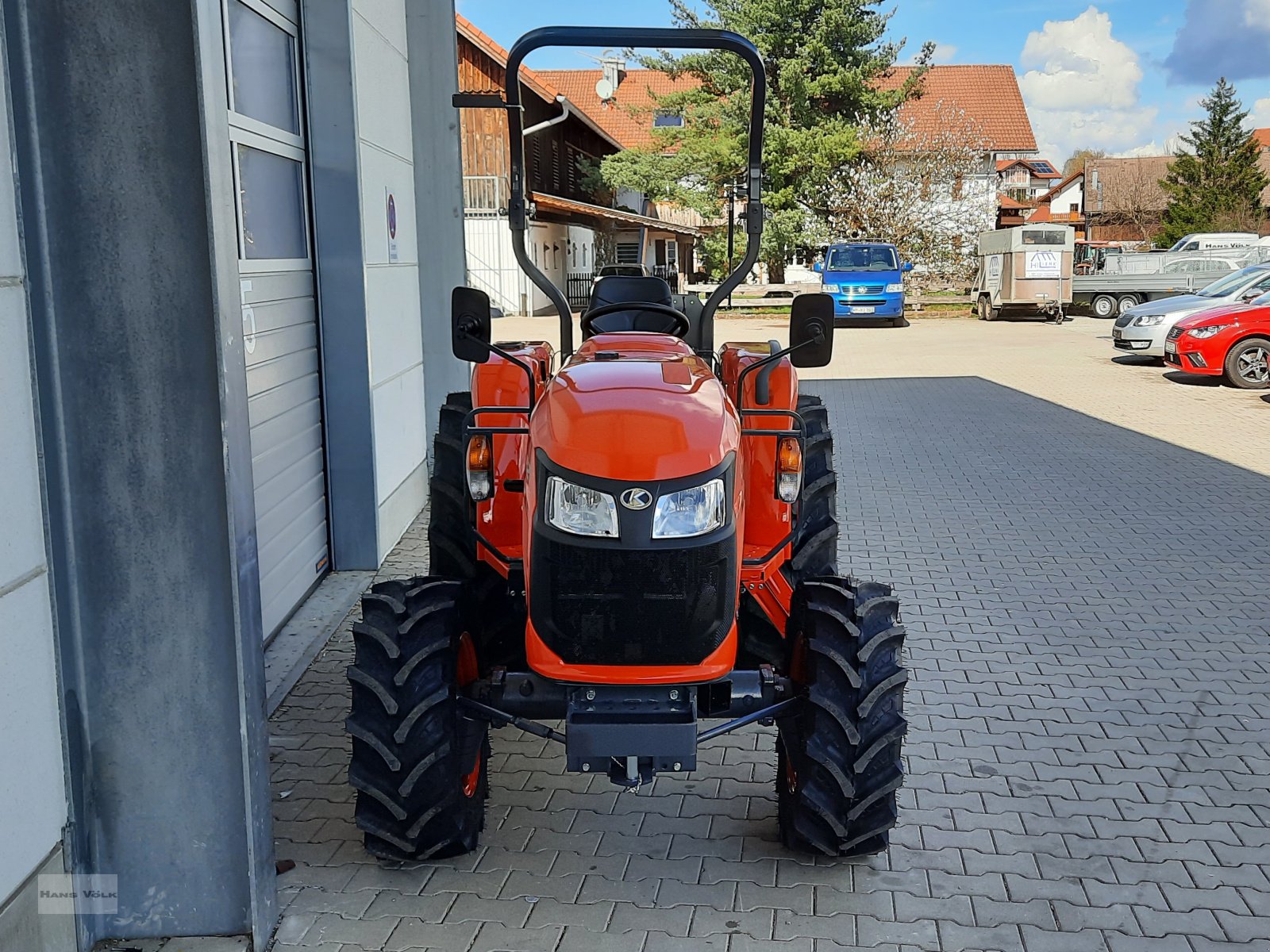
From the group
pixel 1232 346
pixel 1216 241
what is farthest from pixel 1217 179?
pixel 1232 346

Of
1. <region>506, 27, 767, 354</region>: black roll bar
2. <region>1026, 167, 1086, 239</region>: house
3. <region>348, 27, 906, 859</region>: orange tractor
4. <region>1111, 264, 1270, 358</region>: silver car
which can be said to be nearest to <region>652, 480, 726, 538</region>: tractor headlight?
<region>348, 27, 906, 859</region>: orange tractor

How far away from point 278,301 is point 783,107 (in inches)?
1326

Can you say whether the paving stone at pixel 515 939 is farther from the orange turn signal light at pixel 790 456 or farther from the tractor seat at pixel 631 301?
the tractor seat at pixel 631 301

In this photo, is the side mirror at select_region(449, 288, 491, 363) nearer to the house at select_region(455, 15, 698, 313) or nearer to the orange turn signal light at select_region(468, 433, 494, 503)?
the orange turn signal light at select_region(468, 433, 494, 503)

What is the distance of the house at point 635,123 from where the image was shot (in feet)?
138

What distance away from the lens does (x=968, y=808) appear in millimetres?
4383

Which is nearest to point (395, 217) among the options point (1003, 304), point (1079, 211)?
point (1003, 304)

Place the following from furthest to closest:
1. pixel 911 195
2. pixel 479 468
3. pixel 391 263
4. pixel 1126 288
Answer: pixel 911 195, pixel 1126 288, pixel 391 263, pixel 479 468

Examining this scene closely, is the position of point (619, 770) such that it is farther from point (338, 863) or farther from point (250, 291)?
point (250, 291)

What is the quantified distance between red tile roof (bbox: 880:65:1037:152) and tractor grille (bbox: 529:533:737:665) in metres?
64.9

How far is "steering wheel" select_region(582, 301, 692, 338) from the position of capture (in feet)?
16.1

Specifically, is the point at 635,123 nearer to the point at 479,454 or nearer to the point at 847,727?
the point at 479,454

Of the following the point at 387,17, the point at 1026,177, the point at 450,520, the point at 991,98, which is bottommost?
the point at 450,520

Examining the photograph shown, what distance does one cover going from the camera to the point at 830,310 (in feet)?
12.5
